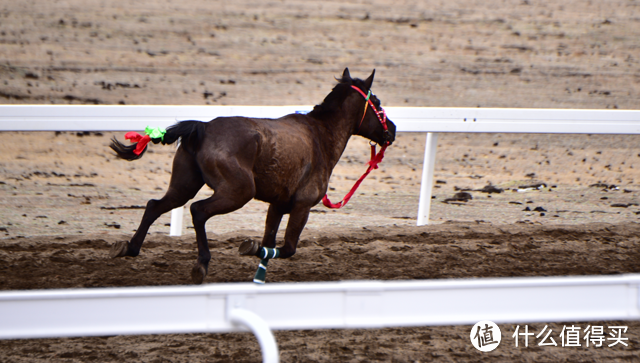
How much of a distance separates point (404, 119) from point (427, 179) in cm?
58

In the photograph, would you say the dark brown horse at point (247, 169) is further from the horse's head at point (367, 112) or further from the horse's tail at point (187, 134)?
the horse's head at point (367, 112)

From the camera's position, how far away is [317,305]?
277cm

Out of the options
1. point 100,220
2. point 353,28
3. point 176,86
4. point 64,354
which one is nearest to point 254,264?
point 64,354

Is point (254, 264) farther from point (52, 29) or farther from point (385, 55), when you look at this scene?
point (52, 29)

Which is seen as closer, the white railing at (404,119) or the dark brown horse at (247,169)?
the dark brown horse at (247,169)

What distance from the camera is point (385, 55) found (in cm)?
1488

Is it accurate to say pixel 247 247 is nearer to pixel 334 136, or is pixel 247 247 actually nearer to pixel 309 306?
pixel 334 136

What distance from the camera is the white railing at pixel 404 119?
20.3 feet

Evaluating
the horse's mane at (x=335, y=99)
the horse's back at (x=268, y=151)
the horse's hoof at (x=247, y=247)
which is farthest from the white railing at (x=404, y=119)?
the horse's hoof at (x=247, y=247)

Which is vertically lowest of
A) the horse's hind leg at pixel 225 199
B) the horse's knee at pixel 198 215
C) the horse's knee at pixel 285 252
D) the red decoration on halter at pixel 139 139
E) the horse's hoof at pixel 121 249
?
the horse's hoof at pixel 121 249

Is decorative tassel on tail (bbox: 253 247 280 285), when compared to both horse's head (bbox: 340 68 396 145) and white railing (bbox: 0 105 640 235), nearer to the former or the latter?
horse's head (bbox: 340 68 396 145)

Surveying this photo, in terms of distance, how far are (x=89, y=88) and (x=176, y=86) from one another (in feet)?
4.51

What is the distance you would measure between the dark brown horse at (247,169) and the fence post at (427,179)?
71.0 inches

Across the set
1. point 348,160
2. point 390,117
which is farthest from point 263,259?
point 348,160
